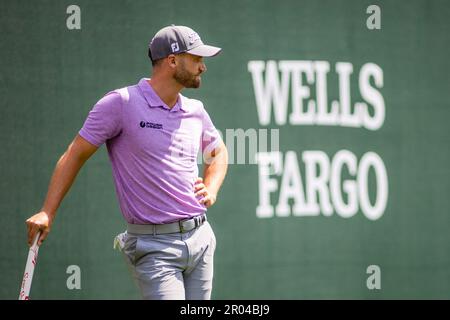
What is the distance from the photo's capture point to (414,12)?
6504mm

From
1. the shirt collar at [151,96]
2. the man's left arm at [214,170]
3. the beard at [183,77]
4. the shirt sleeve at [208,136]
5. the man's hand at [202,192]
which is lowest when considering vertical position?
the man's hand at [202,192]

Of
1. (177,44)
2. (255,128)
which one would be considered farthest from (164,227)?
(255,128)

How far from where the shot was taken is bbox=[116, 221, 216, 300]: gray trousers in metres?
4.12

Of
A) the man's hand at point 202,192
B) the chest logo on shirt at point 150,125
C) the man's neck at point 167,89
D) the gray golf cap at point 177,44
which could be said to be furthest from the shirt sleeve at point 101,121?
the man's hand at point 202,192

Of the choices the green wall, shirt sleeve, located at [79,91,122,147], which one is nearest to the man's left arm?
shirt sleeve, located at [79,91,122,147]

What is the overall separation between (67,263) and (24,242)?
1.07 feet

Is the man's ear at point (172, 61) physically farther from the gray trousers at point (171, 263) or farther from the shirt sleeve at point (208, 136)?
the gray trousers at point (171, 263)

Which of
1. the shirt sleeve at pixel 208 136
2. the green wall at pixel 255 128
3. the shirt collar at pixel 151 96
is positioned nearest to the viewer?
the shirt collar at pixel 151 96

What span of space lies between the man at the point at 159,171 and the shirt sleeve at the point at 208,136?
18 centimetres

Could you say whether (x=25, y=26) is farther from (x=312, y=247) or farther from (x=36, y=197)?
(x=312, y=247)

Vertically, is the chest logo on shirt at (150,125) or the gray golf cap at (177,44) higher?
the gray golf cap at (177,44)

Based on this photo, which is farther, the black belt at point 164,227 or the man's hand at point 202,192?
the man's hand at point 202,192

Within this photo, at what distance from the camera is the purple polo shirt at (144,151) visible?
13.6ft

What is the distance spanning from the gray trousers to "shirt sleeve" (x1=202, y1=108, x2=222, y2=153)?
0.50 meters
